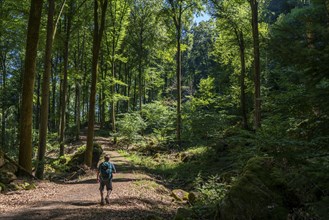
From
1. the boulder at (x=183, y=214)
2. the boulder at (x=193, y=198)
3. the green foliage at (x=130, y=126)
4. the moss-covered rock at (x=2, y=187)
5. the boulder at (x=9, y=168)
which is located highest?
the green foliage at (x=130, y=126)

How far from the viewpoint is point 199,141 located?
67.0 ft

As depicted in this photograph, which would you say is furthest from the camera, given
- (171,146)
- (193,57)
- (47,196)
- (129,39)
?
(193,57)

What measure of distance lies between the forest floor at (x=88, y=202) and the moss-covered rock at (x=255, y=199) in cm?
227

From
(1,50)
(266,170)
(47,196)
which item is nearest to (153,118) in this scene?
(1,50)

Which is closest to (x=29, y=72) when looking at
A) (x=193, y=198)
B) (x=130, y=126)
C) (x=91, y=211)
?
(x=91, y=211)

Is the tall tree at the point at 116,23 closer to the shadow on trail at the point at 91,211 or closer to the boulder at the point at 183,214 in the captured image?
the shadow on trail at the point at 91,211

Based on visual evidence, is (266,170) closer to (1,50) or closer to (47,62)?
(47,62)

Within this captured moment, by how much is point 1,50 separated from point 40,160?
18.9 m

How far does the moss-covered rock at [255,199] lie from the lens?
21.8ft

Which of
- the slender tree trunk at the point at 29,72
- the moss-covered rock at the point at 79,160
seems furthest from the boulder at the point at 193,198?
the moss-covered rock at the point at 79,160

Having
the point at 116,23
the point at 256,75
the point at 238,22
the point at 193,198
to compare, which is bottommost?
the point at 193,198

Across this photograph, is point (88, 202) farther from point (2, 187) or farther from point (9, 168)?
point (9, 168)

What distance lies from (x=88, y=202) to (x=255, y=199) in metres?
5.46

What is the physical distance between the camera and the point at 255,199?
22.6 ft
